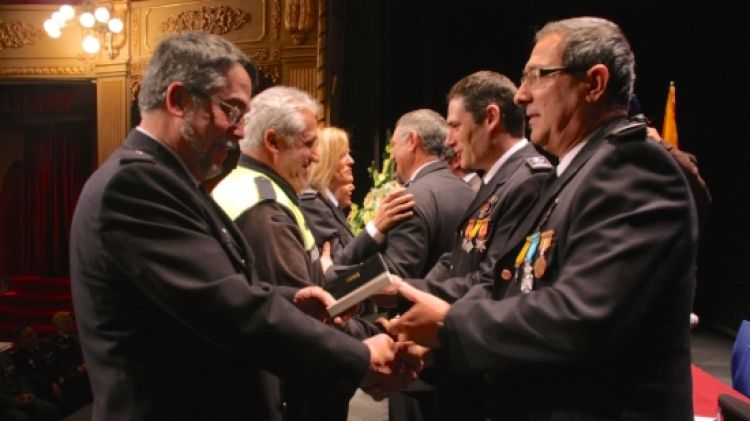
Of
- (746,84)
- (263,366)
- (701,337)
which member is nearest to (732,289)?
(701,337)

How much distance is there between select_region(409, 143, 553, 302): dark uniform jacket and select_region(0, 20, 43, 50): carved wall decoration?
8.97 meters

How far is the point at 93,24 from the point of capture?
29.9 ft

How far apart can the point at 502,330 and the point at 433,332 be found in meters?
0.22

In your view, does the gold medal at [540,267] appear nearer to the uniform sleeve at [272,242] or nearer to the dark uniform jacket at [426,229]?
the uniform sleeve at [272,242]

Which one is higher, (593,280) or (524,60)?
(524,60)

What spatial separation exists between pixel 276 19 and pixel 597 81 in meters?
7.27

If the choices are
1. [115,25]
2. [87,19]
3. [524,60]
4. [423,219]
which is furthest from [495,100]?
[87,19]

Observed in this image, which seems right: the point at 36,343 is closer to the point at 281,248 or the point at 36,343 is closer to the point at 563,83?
the point at 281,248

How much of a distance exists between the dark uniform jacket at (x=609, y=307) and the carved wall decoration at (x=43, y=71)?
31.0 feet

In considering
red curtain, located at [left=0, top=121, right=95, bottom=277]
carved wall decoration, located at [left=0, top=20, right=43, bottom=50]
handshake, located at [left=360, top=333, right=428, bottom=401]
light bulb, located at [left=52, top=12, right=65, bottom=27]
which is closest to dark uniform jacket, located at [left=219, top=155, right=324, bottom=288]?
handshake, located at [left=360, top=333, right=428, bottom=401]

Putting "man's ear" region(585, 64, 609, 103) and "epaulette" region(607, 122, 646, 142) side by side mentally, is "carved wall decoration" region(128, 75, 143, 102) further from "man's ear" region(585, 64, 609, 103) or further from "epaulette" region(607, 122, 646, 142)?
"epaulette" region(607, 122, 646, 142)

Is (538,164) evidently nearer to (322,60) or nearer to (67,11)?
(322,60)

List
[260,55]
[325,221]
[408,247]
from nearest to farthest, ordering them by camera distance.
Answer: [408,247] < [325,221] < [260,55]

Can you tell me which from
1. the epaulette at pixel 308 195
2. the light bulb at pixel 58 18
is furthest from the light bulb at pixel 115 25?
the epaulette at pixel 308 195
